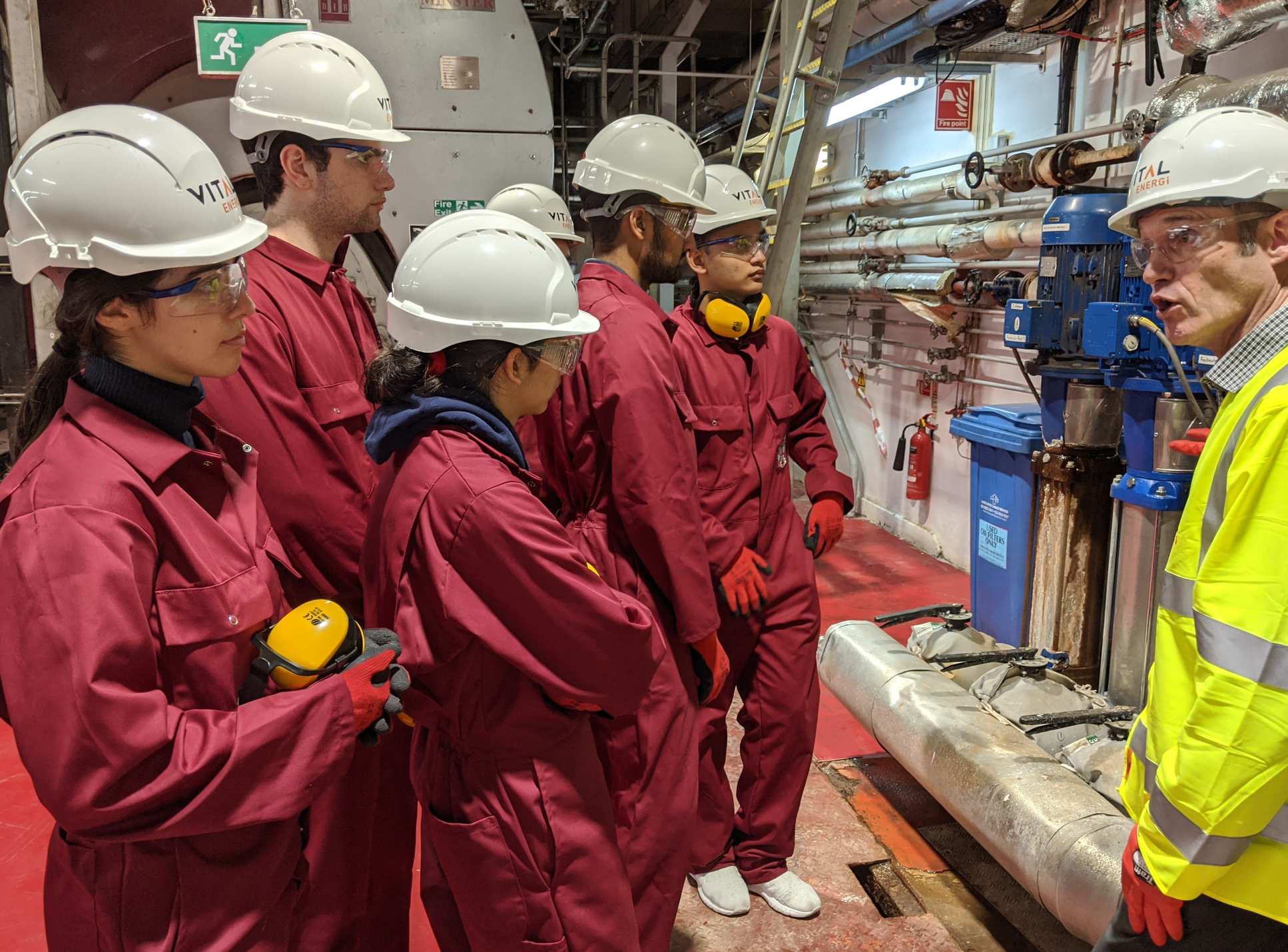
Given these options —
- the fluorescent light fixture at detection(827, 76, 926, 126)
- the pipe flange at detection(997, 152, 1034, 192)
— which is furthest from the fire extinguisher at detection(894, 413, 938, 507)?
the pipe flange at detection(997, 152, 1034, 192)

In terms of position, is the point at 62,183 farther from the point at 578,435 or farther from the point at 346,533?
the point at 578,435

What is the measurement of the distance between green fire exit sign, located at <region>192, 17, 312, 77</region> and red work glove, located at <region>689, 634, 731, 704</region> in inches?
83.5

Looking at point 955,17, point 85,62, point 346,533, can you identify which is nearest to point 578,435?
point 346,533

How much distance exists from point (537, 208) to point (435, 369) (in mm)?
1930

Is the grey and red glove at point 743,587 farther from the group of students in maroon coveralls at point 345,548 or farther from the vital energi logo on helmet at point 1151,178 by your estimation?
the vital energi logo on helmet at point 1151,178

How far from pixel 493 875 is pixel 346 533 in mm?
800

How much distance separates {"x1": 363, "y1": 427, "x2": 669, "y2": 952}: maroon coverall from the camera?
1389 millimetres

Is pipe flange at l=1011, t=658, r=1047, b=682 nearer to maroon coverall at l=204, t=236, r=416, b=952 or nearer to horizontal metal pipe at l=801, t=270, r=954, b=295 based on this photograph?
maroon coverall at l=204, t=236, r=416, b=952

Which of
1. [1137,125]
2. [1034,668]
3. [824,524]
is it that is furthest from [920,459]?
[824,524]

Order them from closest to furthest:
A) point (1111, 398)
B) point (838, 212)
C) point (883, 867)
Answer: point (883, 867)
point (1111, 398)
point (838, 212)

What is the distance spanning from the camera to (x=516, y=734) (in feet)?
4.79

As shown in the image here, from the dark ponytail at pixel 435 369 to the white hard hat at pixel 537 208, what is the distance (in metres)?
1.79

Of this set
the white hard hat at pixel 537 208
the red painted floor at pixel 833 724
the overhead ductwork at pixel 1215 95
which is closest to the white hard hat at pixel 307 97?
the white hard hat at pixel 537 208

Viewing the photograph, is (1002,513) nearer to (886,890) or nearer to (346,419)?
(886,890)
